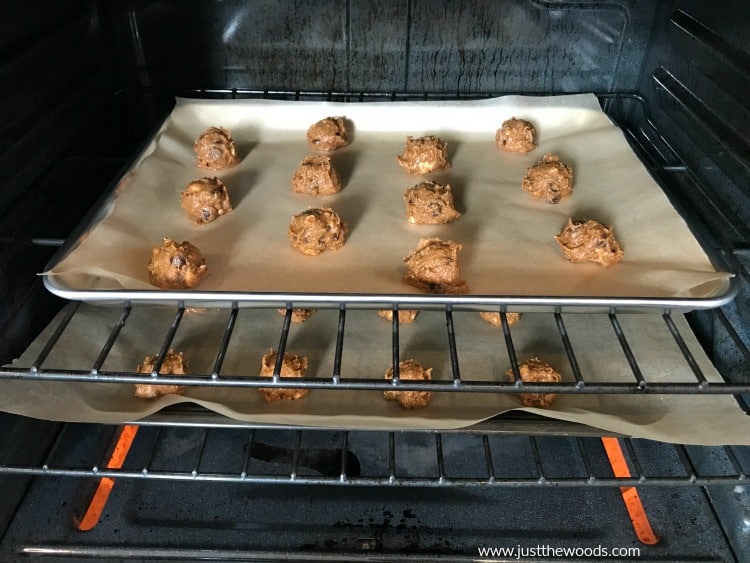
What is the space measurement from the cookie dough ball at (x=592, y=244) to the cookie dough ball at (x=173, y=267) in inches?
30.5

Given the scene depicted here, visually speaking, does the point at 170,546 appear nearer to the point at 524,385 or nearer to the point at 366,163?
the point at 524,385

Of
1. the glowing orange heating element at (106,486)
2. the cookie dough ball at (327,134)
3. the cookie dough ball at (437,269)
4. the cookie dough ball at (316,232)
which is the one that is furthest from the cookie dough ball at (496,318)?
the glowing orange heating element at (106,486)

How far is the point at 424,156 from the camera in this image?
148 cm

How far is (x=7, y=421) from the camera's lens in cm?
111

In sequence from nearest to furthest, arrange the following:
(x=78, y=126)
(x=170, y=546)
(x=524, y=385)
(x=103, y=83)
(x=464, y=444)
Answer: (x=524, y=385) → (x=170, y=546) → (x=464, y=444) → (x=78, y=126) → (x=103, y=83)

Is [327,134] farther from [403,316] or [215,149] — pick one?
[403,316]

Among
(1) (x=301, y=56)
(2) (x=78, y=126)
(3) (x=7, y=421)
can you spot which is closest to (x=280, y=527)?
(3) (x=7, y=421)

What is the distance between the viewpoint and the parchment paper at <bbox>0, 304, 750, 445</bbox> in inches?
40.6

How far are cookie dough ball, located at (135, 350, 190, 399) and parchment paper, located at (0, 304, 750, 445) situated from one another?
0.02 meters

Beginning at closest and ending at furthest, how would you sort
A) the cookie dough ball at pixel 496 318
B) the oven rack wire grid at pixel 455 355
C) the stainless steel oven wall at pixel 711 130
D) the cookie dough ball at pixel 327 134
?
the oven rack wire grid at pixel 455 355 → the stainless steel oven wall at pixel 711 130 → the cookie dough ball at pixel 496 318 → the cookie dough ball at pixel 327 134

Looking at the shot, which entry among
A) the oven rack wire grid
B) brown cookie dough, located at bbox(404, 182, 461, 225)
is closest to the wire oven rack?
the oven rack wire grid

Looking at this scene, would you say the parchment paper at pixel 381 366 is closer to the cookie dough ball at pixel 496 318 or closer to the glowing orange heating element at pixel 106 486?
the cookie dough ball at pixel 496 318

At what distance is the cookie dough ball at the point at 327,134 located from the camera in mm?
1535

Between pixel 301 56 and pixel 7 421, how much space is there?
1082mm
